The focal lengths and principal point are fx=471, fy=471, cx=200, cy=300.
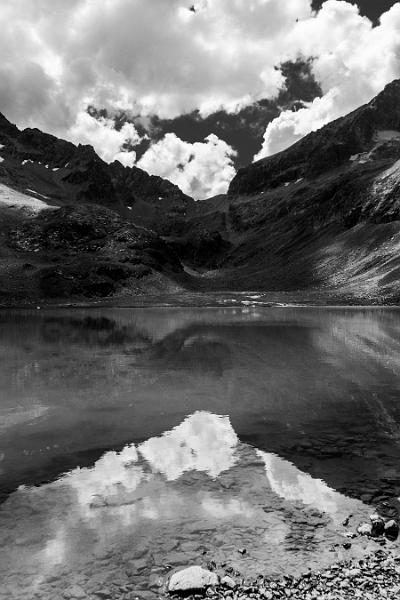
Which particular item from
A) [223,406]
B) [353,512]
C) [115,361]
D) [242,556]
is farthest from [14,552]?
[115,361]

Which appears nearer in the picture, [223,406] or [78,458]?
[78,458]

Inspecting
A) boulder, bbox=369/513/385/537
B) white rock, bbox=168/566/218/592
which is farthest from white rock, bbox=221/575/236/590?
boulder, bbox=369/513/385/537

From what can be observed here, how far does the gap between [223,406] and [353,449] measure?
893 cm

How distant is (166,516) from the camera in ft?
46.1

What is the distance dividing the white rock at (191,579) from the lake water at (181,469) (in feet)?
1.51

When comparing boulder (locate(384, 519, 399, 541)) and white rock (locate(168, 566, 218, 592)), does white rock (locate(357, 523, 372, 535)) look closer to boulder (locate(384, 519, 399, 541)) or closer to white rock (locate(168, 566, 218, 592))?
boulder (locate(384, 519, 399, 541))

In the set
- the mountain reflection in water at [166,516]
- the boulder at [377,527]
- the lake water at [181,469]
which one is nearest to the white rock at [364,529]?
the boulder at [377,527]

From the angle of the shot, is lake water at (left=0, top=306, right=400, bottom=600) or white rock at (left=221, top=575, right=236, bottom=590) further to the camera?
lake water at (left=0, top=306, right=400, bottom=600)

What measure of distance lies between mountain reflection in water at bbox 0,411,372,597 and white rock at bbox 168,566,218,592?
0.75 metres

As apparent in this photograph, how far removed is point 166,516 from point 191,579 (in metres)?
3.30

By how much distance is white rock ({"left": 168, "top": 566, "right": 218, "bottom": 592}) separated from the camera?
Answer: 35.0ft

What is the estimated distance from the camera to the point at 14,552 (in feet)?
39.9

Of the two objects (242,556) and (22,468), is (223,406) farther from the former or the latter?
(242,556)

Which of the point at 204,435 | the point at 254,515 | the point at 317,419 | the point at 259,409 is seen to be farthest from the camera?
the point at 259,409
